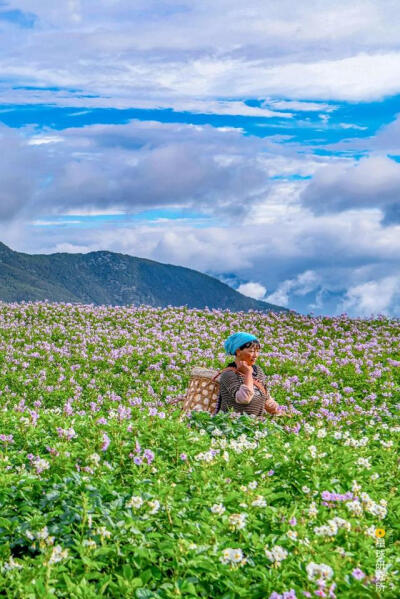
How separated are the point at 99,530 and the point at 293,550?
160cm

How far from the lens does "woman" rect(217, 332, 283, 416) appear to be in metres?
11.0

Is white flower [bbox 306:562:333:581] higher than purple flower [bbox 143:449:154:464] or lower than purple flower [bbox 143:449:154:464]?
lower

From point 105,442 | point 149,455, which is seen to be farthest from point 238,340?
point 149,455

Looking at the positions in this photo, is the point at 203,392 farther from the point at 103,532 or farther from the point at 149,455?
the point at 103,532

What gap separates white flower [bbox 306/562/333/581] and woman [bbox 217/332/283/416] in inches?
256

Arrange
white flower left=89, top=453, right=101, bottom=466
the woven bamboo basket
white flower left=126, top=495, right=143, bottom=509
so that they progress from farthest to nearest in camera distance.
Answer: the woven bamboo basket < white flower left=89, top=453, right=101, bottom=466 < white flower left=126, top=495, right=143, bottom=509

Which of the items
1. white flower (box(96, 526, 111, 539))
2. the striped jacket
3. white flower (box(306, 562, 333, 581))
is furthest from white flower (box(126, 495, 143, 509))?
the striped jacket

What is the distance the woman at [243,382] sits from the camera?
1102 cm

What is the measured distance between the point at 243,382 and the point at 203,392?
3.71ft

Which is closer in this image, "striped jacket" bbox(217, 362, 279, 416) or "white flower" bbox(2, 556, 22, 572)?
"white flower" bbox(2, 556, 22, 572)

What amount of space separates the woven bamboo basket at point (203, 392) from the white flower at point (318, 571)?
24.6 feet

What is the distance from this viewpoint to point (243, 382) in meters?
11.2

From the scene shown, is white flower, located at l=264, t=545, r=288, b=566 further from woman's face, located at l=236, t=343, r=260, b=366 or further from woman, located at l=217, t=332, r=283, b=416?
woman's face, located at l=236, t=343, r=260, b=366

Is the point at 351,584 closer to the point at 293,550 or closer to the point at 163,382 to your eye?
the point at 293,550
